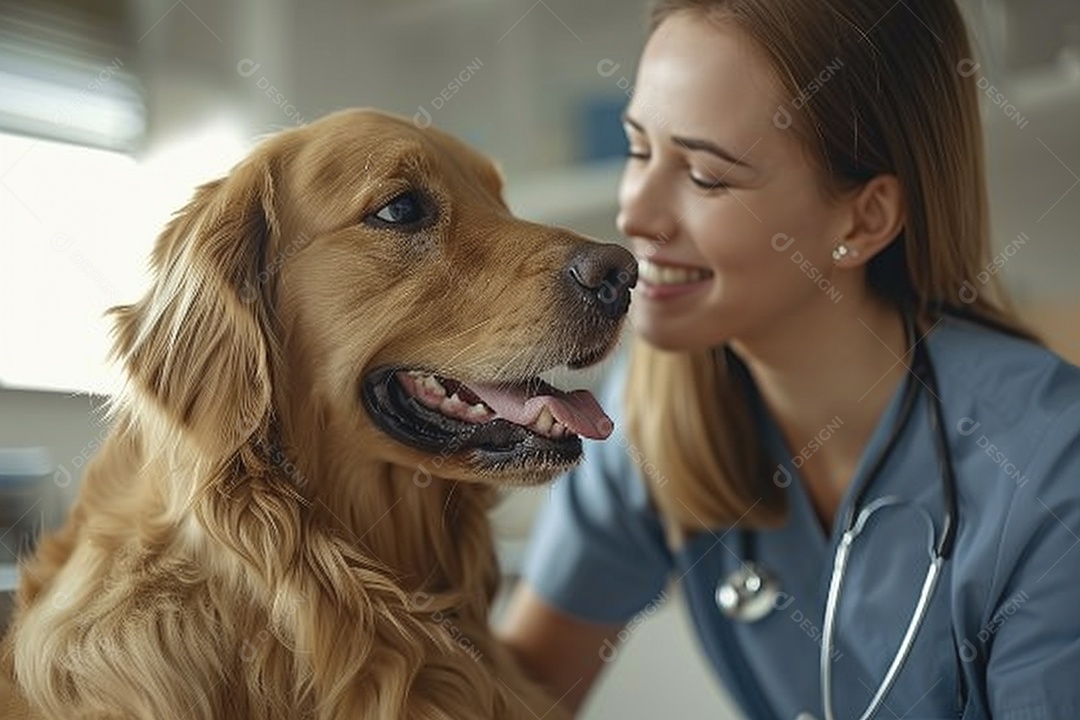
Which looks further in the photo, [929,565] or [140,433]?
[929,565]

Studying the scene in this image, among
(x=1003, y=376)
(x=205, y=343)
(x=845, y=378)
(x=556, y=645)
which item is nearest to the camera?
(x=205, y=343)

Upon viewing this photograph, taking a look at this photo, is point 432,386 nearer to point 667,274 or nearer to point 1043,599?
point 667,274

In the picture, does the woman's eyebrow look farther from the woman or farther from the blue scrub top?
the blue scrub top

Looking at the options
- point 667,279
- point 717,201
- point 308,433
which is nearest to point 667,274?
point 667,279

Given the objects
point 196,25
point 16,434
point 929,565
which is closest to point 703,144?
point 929,565

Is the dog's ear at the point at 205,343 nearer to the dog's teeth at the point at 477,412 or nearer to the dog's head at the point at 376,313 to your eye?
the dog's head at the point at 376,313

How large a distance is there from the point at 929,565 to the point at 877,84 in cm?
50

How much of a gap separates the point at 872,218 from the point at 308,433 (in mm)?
657

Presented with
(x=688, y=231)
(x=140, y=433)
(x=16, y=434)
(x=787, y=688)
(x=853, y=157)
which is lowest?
(x=16, y=434)

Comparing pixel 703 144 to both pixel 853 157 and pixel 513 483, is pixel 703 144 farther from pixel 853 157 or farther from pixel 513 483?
pixel 513 483

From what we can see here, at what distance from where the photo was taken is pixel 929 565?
130 cm

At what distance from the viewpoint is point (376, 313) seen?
112cm

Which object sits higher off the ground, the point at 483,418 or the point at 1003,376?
the point at 1003,376

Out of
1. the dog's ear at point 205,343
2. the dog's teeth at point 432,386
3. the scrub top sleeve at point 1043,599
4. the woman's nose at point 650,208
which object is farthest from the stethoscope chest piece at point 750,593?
the dog's ear at point 205,343
